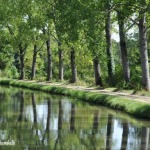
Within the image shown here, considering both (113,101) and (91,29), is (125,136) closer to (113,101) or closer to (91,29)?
(113,101)

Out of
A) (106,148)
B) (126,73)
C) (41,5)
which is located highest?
(41,5)

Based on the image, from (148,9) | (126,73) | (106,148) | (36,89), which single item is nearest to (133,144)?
(106,148)

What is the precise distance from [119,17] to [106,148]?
52.6 feet

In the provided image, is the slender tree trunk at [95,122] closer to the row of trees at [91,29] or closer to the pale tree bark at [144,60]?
the pale tree bark at [144,60]

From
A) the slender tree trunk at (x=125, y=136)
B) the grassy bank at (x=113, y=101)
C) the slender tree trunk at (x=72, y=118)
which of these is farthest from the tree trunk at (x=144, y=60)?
the slender tree trunk at (x=125, y=136)

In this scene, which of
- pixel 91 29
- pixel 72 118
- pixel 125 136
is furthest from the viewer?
pixel 91 29

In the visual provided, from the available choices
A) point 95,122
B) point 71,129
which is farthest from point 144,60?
point 71,129

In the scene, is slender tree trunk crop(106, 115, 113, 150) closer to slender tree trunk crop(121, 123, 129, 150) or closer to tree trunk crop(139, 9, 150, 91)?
slender tree trunk crop(121, 123, 129, 150)

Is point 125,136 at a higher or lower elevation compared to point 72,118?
lower

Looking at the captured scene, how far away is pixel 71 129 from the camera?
61.2ft

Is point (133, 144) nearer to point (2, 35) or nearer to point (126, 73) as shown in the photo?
point (126, 73)

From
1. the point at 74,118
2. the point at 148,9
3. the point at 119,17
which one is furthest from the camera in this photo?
the point at 119,17

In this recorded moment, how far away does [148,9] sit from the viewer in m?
25.9

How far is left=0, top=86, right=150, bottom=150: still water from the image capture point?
15055mm
